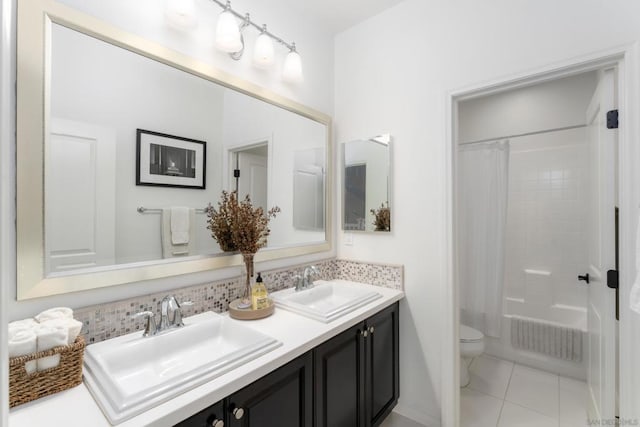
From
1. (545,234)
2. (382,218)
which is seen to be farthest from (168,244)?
(545,234)

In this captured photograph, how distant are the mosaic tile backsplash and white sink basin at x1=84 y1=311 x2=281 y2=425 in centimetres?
5

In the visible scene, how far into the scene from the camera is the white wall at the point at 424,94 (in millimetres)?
1532

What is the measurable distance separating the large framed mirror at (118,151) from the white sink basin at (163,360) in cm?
26

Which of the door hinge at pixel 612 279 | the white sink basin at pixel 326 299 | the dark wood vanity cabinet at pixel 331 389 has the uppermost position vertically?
the door hinge at pixel 612 279

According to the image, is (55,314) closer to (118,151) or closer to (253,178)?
(118,151)

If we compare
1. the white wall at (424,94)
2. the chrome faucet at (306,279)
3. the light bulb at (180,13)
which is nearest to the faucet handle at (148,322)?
the chrome faucet at (306,279)

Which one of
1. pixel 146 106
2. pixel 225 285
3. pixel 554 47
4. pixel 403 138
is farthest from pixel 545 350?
pixel 146 106

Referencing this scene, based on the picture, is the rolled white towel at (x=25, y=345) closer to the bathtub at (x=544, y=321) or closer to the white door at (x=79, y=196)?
the white door at (x=79, y=196)

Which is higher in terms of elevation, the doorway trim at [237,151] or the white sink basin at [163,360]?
the doorway trim at [237,151]

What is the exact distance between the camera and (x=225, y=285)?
155 cm

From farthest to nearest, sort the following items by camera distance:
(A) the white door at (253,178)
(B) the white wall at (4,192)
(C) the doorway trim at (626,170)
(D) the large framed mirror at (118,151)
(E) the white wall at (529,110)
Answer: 1. (E) the white wall at (529,110)
2. (A) the white door at (253,178)
3. (C) the doorway trim at (626,170)
4. (D) the large framed mirror at (118,151)
5. (B) the white wall at (4,192)

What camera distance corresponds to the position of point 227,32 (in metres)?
1.47

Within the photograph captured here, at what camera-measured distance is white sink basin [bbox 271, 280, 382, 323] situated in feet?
4.79

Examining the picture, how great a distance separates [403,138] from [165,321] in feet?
5.47
